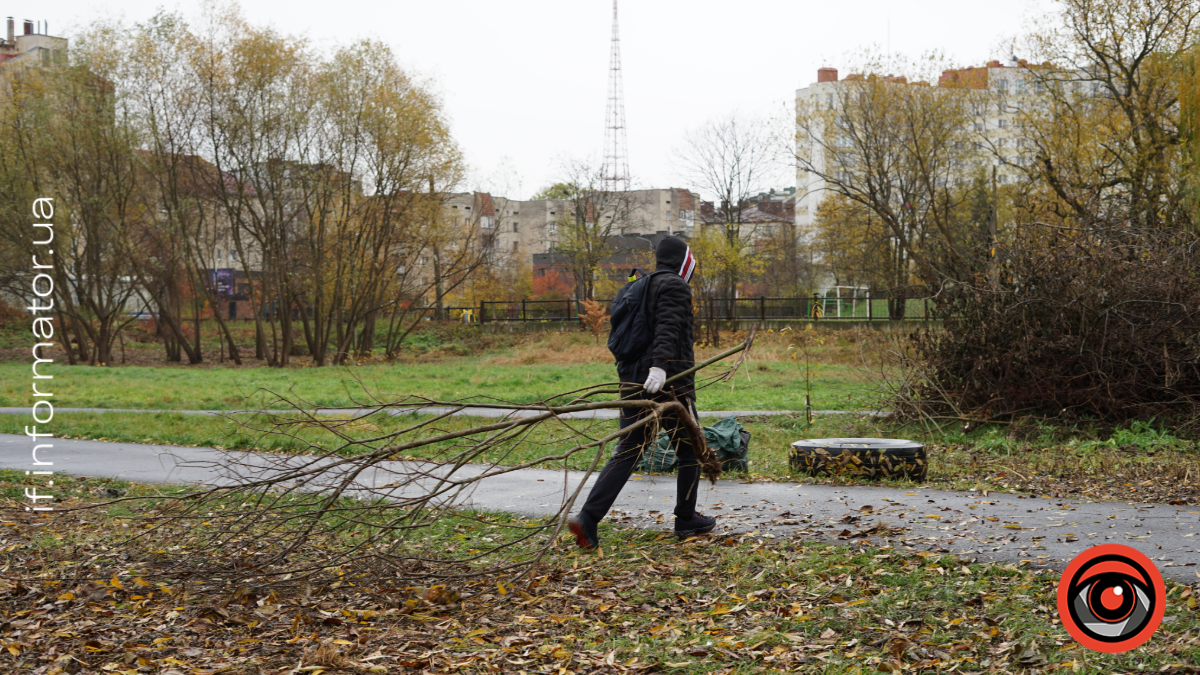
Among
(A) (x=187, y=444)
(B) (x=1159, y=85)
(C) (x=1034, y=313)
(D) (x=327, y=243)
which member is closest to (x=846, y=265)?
(B) (x=1159, y=85)

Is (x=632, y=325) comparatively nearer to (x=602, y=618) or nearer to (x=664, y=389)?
(x=664, y=389)

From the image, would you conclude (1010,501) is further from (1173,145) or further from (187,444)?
(1173,145)

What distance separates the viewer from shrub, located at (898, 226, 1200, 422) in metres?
10.1

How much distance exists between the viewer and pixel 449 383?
2166 cm

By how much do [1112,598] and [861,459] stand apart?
5.06 metres

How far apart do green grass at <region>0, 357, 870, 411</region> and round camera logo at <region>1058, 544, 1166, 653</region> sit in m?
9.91

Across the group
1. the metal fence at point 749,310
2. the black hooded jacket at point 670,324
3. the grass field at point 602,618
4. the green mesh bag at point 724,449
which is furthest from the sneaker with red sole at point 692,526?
the metal fence at point 749,310

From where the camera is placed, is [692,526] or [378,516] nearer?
[378,516]

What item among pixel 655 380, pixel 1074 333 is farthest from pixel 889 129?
pixel 655 380

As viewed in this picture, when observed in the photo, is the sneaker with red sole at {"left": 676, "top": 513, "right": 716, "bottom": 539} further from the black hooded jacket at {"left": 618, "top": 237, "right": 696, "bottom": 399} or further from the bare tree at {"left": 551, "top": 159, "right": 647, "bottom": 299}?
the bare tree at {"left": 551, "top": 159, "right": 647, "bottom": 299}

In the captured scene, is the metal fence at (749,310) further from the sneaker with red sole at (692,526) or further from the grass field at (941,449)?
the sneaker with red sole at (692,526)

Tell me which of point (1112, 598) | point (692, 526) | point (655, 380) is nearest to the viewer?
point (1112, 598)

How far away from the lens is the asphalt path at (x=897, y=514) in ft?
18.1

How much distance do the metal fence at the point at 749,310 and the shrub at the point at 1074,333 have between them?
65.6 feet
